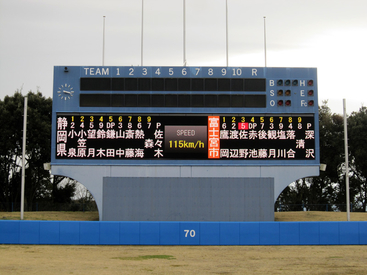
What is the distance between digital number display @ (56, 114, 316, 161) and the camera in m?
34.7

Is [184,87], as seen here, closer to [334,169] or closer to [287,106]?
[287,106]

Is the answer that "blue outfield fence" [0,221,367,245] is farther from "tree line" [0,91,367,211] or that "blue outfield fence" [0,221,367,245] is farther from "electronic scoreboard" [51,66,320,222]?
"tree line" [0,91,367,211]

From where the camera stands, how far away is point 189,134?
34.7m

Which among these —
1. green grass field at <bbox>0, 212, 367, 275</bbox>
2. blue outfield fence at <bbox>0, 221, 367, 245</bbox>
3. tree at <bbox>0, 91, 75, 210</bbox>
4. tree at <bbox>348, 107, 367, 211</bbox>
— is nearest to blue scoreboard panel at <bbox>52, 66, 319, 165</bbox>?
blue outfield fence at <bbox>0, 221, 367, 245</bbox>

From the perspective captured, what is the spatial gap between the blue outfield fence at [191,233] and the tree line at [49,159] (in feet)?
82.3

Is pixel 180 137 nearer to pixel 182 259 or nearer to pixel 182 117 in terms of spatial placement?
pixel 182 117

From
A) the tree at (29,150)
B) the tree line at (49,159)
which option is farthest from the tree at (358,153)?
the tree at (29,150)

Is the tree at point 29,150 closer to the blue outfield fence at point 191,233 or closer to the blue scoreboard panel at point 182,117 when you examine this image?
the blue scoreboard panel at point 182,117

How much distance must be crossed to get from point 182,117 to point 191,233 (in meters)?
9.15

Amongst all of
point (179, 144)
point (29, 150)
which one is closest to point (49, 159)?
point (29, 150)

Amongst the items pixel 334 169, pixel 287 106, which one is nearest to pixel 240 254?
pixel 287 106

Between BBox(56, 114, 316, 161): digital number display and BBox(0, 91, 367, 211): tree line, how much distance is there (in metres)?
19.7

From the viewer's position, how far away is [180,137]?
34.7 meters

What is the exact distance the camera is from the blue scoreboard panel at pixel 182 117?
34.7 meters
